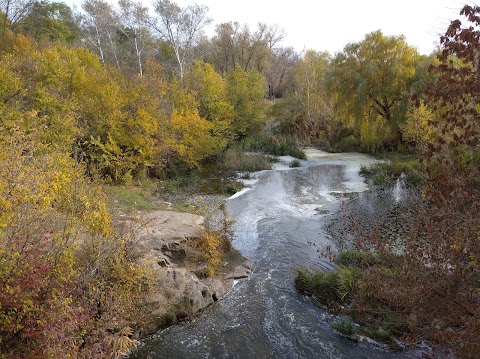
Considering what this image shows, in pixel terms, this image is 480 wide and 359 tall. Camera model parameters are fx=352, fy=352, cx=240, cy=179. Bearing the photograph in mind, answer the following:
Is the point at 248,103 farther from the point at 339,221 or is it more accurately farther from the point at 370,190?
the point at 339,221

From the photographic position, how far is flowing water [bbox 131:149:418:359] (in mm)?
7162

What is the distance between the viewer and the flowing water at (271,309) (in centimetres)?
716

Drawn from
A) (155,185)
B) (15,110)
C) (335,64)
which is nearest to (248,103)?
(335,64)

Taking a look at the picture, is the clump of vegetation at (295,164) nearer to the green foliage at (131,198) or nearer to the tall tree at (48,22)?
the green foliage at (131,198)

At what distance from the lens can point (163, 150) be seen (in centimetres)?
1975

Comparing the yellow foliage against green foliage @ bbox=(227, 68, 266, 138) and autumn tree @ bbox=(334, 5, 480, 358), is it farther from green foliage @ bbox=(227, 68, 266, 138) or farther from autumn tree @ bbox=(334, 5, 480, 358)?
autumn tree @ bbox=(334, 5, 480, 358)

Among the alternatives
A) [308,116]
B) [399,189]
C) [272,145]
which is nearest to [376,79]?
[308,116]

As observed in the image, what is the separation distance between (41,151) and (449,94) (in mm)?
11093

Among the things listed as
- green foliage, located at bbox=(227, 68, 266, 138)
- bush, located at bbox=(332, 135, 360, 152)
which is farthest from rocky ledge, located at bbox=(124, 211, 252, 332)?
bush, located at bbox=(332, 135, 360, 152)

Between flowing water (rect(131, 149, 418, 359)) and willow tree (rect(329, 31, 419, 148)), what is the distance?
1154 cm

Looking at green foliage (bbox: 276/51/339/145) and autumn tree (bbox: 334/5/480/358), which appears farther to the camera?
green foliage (bbox: 276/51/339/145)

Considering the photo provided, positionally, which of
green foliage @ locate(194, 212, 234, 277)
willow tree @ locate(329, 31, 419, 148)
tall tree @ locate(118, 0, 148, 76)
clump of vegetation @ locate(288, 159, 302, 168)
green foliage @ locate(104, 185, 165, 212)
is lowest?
green foliage @ locate(194, 212, 234, 277)

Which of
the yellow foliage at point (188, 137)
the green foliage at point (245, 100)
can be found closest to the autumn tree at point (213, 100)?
the green foliage at point (245, 100)

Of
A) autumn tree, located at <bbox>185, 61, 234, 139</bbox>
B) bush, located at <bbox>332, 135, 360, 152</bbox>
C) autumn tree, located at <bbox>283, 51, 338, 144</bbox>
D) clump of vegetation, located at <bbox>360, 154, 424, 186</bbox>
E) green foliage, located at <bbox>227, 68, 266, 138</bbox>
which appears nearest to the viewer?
clump of vegetation, located at <bbox>360, 154, 424, 186</bbox>
